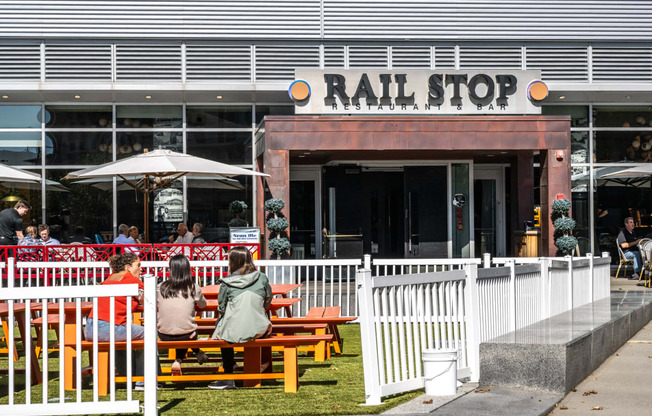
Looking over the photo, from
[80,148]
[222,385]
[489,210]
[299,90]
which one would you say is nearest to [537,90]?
[489,210]

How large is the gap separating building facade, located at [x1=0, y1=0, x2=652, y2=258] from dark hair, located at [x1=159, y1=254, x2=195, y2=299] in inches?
501

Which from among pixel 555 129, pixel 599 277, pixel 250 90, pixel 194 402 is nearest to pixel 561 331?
pixel 194 402

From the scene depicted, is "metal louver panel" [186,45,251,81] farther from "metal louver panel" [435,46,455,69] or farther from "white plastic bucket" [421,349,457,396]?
"white plastic bucket" [421,349,457,396]

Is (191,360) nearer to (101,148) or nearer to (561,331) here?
(561,331)

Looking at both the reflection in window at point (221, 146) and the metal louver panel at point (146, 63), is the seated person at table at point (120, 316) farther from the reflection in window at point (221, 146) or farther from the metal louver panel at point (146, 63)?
the reflection in window at point (221, 146)

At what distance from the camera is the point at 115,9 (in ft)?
72.9

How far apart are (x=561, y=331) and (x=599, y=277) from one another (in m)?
5.35

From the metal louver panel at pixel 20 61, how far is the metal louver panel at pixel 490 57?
33.2ft

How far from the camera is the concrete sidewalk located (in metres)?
6.50

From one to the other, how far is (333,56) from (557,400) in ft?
52.6

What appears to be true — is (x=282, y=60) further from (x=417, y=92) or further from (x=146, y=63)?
(x=417, y=92)

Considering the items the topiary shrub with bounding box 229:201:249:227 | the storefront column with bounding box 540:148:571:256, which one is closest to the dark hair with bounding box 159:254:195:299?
the topiary shrub with bounding box 229:201:249:227

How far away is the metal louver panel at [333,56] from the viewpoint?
72.8 feet

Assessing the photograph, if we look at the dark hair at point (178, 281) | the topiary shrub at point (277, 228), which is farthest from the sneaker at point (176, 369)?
the topiary shrub at point (277, 228)
